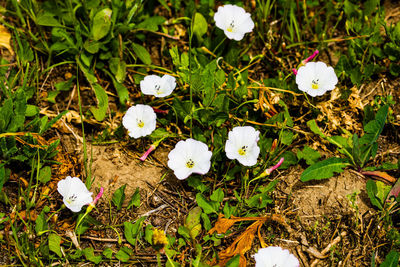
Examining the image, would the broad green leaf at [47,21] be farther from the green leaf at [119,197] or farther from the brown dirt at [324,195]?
the brown dirt at [324,195]

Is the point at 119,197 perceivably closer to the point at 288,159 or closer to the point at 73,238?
the point at 73,238

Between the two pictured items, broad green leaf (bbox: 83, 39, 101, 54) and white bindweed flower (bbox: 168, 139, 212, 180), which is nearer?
white bindweed flower (bbox: 168, 139, 212, 180)

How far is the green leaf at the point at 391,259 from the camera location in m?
2.06

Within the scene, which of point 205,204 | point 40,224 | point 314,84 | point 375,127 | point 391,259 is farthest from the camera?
point 314,84

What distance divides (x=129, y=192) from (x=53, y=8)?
145 cm

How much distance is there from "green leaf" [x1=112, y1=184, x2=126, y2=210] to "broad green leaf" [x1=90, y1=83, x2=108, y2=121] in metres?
0.57

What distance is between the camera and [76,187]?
2271mm

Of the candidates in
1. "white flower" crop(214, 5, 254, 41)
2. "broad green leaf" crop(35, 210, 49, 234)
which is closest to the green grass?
"broad green leaf" crop(35, 210, 49, 234)

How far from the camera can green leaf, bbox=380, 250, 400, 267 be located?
2.06m

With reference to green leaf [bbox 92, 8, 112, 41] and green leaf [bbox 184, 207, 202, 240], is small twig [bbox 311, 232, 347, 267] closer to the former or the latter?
green leaf [bbox 184, 207, 202, 240]

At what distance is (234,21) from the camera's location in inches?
113

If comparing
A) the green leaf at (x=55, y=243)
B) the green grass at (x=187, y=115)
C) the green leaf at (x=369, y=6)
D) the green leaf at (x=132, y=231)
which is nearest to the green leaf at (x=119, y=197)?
the green grass at (x=187, y=115)

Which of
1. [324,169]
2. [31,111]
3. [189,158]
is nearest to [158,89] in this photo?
[189,158]

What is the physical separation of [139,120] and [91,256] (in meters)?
0.89
